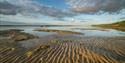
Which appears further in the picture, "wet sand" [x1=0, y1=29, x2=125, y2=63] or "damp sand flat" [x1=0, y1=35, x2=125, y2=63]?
"wet sand" [x1=0, y1=29, x2=125, y2=63]

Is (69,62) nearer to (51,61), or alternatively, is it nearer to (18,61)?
(51,61)

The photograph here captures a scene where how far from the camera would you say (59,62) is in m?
11.0

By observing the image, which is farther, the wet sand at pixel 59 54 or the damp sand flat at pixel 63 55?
the wet sand at pixel 59 54

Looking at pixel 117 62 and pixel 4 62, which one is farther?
pixel 117 62

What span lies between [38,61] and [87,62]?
3948 millimetres

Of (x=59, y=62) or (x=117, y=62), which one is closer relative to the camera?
(x=59, y=62)

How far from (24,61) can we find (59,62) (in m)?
2.79

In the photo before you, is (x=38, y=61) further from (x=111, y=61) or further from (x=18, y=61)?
(x=111, y=61)

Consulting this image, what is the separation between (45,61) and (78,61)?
106 inches

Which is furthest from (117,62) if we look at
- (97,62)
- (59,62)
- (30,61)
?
(30,61)

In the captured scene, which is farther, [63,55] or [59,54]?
[59,54]

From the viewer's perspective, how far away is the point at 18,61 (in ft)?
36.8

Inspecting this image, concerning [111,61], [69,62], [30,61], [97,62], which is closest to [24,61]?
[30,61]

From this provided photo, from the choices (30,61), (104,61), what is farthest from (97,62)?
(30,61)
